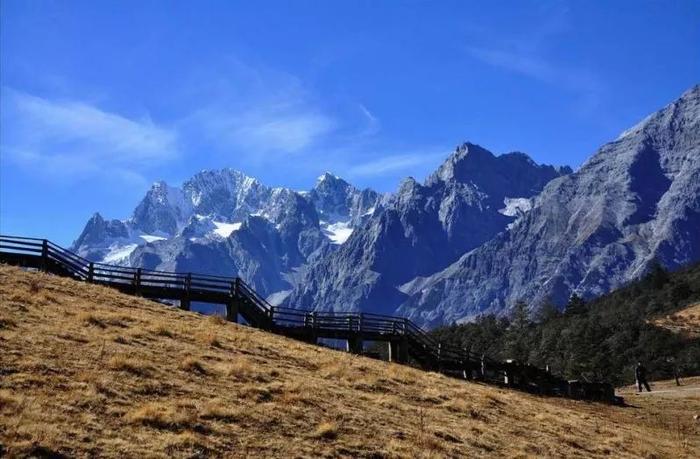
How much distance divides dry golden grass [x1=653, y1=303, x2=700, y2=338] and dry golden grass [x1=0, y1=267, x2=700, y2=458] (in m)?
78.9

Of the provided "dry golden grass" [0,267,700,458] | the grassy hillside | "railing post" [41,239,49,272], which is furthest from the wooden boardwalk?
the grassy hillside

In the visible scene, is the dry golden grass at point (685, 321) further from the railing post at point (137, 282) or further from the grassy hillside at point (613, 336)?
the railing post at point (137, 282)

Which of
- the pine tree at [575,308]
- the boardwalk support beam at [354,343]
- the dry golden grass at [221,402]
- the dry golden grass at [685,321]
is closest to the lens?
the dry golden grass at [221,402]

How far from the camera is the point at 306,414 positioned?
806 inches

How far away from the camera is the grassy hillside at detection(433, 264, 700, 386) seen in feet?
326

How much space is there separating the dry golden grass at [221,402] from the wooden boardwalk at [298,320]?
16.9ft

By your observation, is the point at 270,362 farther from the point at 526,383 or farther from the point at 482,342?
the point at 482,342

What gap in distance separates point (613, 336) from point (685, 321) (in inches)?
457

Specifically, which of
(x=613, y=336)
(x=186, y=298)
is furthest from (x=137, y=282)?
(x=613, y=336)

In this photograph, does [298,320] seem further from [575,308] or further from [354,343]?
[575,308]

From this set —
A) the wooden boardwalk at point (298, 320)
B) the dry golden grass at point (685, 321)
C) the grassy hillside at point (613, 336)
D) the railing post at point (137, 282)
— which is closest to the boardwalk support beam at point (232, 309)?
the wooden boardwalk at point (298, 320)

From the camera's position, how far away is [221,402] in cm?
1973

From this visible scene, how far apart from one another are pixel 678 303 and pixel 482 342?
117 ft

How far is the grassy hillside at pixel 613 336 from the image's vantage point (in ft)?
326
